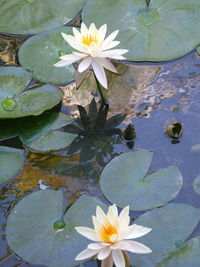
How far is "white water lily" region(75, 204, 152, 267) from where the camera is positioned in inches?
66.6

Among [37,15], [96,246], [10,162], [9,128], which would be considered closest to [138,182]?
[96,246]

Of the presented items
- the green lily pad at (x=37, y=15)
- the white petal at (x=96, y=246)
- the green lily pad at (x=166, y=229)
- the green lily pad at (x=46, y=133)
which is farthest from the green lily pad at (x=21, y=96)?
the white petal at (x=96, y=246)

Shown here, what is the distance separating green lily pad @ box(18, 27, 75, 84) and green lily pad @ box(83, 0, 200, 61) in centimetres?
25

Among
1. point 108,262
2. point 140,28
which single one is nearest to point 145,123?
point 140,28

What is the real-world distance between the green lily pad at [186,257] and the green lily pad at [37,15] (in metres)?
1.67

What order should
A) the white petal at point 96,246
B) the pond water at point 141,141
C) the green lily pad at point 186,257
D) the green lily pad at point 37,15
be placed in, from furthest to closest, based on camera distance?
the green lily pad at point 37,15
the pond water at point 141,141
the green lily pad at point 186,257
the white petal at point 96,246

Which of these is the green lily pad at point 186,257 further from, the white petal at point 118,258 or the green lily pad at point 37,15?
the green lily pad at point 37,15

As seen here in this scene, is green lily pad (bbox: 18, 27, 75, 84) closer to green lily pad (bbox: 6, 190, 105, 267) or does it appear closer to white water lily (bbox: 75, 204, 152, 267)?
green lily pad (bbox: 6, 190, 105, 267)

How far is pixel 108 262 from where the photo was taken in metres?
1.74

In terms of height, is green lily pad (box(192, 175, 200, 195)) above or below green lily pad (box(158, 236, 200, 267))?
above

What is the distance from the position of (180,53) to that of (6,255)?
4.71 ft

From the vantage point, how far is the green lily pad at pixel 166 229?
6.15 ft

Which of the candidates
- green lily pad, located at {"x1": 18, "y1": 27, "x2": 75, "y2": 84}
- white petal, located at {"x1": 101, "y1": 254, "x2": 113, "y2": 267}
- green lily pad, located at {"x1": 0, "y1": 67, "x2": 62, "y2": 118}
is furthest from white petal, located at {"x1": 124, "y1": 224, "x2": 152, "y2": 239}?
green lily pad, located at {"x1": 18, "y1": 27, "x2": 75, "y2": 84}

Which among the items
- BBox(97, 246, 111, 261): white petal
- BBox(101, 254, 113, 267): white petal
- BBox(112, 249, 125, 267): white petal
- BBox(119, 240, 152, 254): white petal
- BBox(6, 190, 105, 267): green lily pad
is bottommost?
BBox(6, 190, 105, 267): green lily pad
